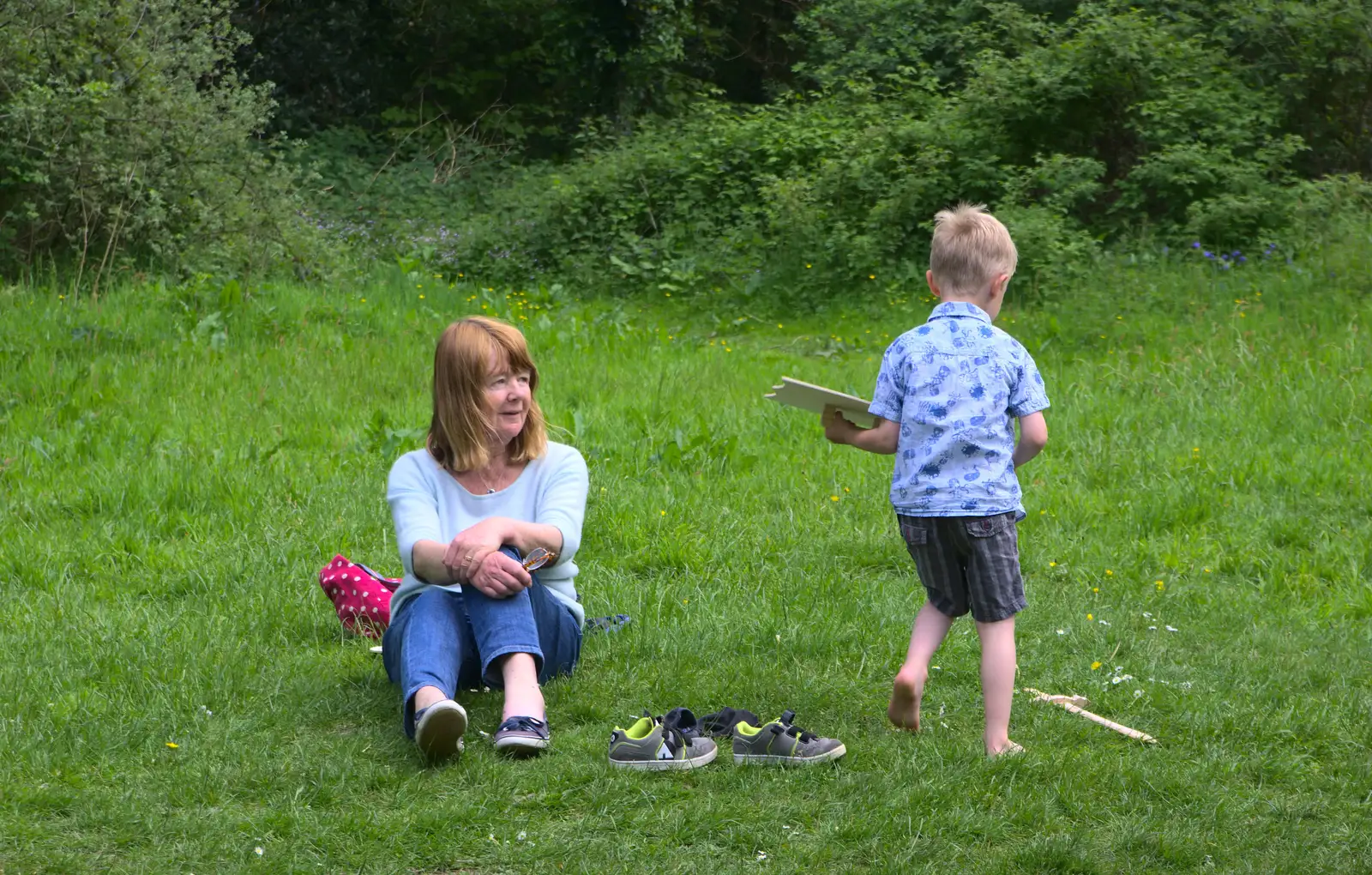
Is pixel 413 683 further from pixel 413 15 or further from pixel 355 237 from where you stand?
pixel 413 15

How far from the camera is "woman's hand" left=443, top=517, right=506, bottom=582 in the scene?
3.74 metres

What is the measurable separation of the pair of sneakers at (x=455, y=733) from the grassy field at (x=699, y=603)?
65 millimetres

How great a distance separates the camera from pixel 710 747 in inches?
143

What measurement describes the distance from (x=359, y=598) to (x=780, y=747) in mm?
1771

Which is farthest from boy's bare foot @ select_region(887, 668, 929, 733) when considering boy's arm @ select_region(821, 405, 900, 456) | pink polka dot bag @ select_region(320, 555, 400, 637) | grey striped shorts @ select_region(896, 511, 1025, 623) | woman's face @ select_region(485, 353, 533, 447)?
pink polka dot bag @ select_region(320, 555, 400, 637)

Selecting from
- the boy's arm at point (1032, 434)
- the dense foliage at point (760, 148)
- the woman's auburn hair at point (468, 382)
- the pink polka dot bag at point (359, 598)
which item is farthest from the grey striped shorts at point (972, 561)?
the dense foliage at point (760, 148)

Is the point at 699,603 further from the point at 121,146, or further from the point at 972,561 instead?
the point at 121,146

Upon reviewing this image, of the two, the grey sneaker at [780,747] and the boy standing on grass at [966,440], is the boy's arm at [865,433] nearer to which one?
the boy standing on grass at [966,440]

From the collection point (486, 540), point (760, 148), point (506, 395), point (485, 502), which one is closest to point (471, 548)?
point (486, 540)

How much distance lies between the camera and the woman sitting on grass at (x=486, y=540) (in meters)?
3.74

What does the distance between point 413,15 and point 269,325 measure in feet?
39.9

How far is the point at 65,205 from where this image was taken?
10602 millimetres

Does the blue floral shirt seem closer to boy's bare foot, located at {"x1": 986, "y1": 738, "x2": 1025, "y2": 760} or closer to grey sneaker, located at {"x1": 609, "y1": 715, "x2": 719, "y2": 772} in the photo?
boy's bare foot, located at {"x1": 986, "y1": 738, "x2": 1025, "y2": 760}

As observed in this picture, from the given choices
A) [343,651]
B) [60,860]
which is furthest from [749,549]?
[60,860]
